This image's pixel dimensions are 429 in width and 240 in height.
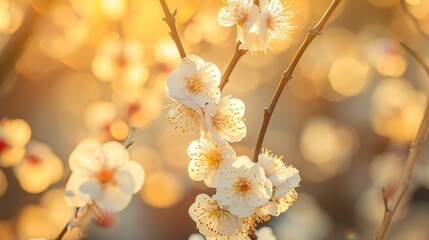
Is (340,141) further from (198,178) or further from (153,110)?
(198,178)

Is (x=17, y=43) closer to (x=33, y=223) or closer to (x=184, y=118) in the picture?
(x=184, y=118)

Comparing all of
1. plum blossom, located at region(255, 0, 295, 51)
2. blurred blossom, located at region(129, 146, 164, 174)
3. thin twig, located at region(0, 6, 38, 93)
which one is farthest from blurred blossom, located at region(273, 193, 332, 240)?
thin twig, located at region(0, 6, 38, 93)

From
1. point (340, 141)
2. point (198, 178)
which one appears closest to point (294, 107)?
point (340, 141)

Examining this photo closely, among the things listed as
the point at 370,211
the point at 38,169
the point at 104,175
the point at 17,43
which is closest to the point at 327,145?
the point at 370,211

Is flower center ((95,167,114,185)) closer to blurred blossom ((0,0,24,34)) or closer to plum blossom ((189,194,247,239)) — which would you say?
plum blossom ((189,194,247,239))

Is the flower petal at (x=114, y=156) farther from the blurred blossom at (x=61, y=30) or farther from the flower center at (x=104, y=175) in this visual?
the blurred blossom at (x=61, y=30)
